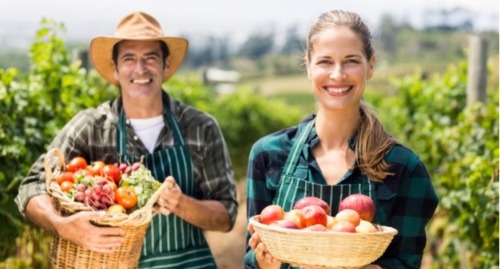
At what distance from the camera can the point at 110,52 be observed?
13.2ft

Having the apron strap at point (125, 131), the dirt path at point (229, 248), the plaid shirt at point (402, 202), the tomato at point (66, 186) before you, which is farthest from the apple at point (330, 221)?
the dirt path at point (229, 248)

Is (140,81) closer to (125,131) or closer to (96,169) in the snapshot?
(125,131)

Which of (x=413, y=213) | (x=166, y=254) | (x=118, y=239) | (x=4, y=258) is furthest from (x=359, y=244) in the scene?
(x=4, y=258)

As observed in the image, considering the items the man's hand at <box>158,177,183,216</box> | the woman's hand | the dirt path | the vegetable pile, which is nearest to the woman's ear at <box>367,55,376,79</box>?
the woman's hand

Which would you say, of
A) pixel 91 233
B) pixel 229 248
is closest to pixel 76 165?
pixel 91 233

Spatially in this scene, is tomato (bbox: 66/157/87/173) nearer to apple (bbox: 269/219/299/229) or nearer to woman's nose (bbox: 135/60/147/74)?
woman's nose (bbox: 135/60/147/74)

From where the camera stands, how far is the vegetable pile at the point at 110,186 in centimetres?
335

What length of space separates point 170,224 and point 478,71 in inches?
142

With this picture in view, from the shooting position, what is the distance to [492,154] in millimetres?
5242

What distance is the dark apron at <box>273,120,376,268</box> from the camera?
2945mm

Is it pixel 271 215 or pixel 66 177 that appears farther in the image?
pixel 66 177

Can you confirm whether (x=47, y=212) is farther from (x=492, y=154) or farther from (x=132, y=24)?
(x=492, y=154)

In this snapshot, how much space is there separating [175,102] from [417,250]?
5.03ft

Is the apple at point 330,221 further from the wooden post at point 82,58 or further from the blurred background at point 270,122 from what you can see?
the wooden post at point 82,58
